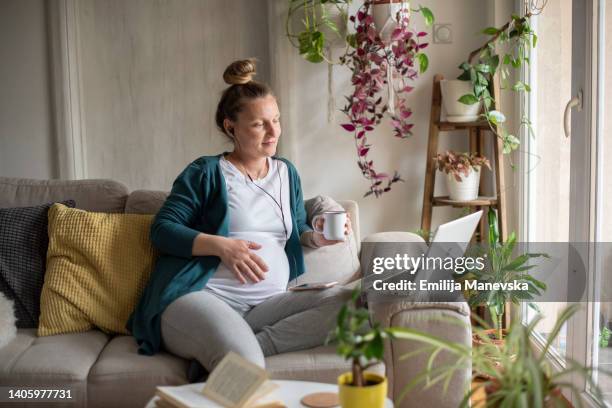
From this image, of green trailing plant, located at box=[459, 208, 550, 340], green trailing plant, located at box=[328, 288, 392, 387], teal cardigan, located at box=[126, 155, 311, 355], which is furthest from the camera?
green trailing plant, located at box=[459, 208, 550, 340]

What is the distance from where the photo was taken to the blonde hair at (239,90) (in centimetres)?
233

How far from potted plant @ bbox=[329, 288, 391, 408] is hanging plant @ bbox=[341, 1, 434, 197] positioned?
1875 millimetres

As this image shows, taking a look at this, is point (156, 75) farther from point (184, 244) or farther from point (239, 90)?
point (184, 244)

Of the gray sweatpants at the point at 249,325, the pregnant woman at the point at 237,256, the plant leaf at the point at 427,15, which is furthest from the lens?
the plant leaf at the point at 427,15

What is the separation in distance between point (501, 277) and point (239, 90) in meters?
1.29

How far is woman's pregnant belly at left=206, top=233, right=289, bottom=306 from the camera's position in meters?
2.17

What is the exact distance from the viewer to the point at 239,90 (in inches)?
92.2

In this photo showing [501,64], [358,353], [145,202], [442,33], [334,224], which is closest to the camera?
[358,353]

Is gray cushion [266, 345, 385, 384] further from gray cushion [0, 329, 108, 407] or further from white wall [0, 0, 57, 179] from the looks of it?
white wall [0, 0, 57, 179]

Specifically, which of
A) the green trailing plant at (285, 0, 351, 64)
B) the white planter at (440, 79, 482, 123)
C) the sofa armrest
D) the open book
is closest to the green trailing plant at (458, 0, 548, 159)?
the white planter at (440, 79, 482, 123)

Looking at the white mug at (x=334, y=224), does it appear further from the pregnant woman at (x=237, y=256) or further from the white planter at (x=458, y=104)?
the white planter at (x=458, y=104)

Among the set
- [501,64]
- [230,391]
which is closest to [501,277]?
[501,64]

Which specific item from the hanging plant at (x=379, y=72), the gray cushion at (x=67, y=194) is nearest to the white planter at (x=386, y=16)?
the hanging plant at (x=379, y=72)

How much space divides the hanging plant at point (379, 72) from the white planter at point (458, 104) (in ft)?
0.48
